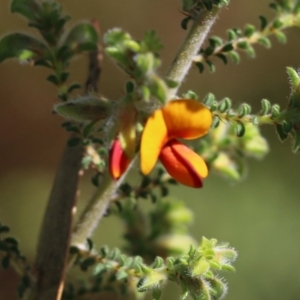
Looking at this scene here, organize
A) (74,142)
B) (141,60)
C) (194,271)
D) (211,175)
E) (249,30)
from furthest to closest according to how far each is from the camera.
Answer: (211,175)
(249,30)
(74,142)
(194,271)
(141,60)

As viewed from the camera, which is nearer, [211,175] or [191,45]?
[191,45]

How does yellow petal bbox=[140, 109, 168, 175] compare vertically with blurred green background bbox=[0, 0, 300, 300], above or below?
below

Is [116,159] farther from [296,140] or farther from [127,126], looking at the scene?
[296,140]

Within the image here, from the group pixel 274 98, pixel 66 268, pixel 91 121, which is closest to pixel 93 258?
pixel 66 268

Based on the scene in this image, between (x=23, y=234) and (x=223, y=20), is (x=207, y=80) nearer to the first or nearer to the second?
(x=223, y=20)

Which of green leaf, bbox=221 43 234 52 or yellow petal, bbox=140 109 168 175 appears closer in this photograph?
yellow petal, bbox=140 109 168 175

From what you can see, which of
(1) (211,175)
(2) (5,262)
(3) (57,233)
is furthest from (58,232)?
(1) (211,175)

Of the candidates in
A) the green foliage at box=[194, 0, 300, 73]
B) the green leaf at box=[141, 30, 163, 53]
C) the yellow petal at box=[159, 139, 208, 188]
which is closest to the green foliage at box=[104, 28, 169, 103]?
the green leaf at box=[141, 30, 163, 53]

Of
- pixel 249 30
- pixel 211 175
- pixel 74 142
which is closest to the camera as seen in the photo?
pixel 74 142

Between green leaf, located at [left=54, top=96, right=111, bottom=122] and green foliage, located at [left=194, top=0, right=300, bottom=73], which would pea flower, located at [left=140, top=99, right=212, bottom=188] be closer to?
green leaf, located at [left=54, top=96, right=111, bottom=122]

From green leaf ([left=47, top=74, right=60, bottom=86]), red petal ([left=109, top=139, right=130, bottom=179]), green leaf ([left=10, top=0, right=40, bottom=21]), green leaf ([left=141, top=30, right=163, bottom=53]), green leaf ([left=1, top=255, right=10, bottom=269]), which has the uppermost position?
green leaf ([left=10, top=0, right=40, bottom=21])
